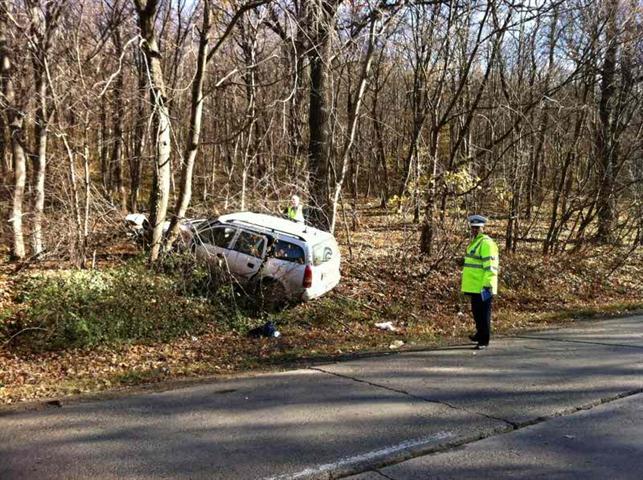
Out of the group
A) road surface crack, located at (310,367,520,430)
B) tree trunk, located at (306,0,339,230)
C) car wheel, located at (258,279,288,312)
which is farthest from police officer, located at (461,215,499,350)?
tree trunk, located at (306,0,339,230)

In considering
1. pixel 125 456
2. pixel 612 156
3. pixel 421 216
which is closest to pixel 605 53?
pixel 612 156

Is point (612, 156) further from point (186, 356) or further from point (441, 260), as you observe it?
point (186, 356)

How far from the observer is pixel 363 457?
15.1ft

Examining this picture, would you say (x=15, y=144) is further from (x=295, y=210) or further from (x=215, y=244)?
(x=295, y=210)

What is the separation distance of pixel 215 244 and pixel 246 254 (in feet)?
2.39

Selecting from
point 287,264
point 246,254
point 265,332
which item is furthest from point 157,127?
point 265,332

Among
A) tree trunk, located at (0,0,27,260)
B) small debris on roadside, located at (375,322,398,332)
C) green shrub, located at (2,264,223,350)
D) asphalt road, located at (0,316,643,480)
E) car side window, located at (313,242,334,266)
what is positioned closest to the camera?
asphalt road, located at (0,316,643,480)

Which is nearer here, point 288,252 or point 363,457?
point 363,457

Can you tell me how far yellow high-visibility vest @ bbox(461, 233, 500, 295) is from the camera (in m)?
8.61

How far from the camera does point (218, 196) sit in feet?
43.0

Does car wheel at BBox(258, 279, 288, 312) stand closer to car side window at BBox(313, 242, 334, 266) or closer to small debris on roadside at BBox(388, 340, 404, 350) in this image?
car side window at BBox(313, 242, 334, 266)

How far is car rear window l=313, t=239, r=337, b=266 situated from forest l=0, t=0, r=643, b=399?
98cm

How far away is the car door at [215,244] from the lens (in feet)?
38.1

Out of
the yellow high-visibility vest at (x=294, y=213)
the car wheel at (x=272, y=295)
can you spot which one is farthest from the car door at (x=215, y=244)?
the yellow high-visibility vest at (x=294, y=213)
